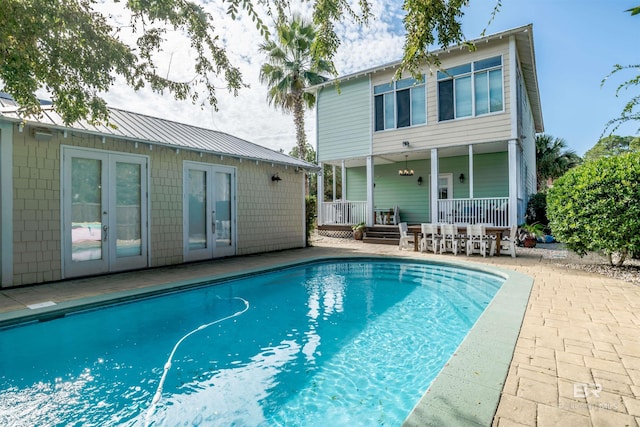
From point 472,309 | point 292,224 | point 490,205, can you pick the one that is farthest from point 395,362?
point 490,205

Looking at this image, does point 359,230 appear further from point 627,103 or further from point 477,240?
point 627,103

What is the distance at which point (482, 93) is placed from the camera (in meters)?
11.5

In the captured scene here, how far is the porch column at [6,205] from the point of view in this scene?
568cm

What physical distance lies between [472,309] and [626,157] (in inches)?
193

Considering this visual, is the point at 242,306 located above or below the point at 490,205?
below

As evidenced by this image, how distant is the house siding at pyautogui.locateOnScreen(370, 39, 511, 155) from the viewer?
11.0 m

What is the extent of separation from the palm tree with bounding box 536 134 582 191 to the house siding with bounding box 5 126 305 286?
1827 cm

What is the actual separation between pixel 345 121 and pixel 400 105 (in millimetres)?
2598

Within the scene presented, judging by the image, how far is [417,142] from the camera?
1288 cm

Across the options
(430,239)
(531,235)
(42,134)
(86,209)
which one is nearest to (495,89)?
(531,235)

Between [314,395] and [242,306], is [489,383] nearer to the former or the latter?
[314,395]

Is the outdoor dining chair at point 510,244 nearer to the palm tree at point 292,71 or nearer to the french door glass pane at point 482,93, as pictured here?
the french door glass pane at point 482,93

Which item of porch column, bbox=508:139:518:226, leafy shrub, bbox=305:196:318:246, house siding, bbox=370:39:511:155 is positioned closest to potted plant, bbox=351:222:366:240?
leafy shrub, bbox=305:196:318:246

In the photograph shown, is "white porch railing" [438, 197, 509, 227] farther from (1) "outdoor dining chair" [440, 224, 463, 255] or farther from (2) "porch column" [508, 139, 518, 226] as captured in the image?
(1) "outdoor dining chair" [440, 224, 463, 255]
